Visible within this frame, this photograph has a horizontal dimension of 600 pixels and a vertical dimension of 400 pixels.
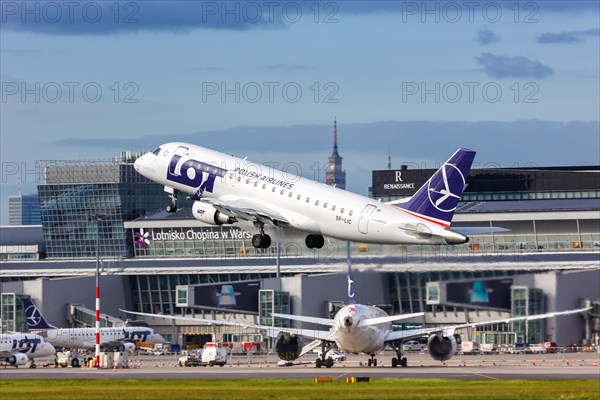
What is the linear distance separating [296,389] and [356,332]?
39.1 m

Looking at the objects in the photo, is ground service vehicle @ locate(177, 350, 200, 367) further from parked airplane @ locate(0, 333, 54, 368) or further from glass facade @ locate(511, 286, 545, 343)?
glass facade @ locate(511, 286, 545, 343)

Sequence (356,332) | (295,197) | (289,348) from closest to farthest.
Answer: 1. (295,197)
2. (356,332)
3. (289,348)

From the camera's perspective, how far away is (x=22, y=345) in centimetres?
19500

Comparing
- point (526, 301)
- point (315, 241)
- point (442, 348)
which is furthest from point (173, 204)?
point (526, 301)

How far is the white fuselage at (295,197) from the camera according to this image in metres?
113

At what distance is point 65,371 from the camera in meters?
173

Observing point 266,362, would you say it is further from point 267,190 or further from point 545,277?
point 267,190

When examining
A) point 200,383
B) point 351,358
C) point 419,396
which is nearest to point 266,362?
point 351,358

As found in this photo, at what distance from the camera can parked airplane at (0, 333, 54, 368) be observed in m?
192

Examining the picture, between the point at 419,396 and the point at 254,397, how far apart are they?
12717 millimetres

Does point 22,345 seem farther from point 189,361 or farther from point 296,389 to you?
point 296,389

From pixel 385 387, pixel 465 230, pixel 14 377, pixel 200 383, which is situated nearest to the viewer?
pixel 465 230

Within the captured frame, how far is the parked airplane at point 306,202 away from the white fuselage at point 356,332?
4297 centimetres

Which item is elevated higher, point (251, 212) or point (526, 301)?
point (251, 212)
